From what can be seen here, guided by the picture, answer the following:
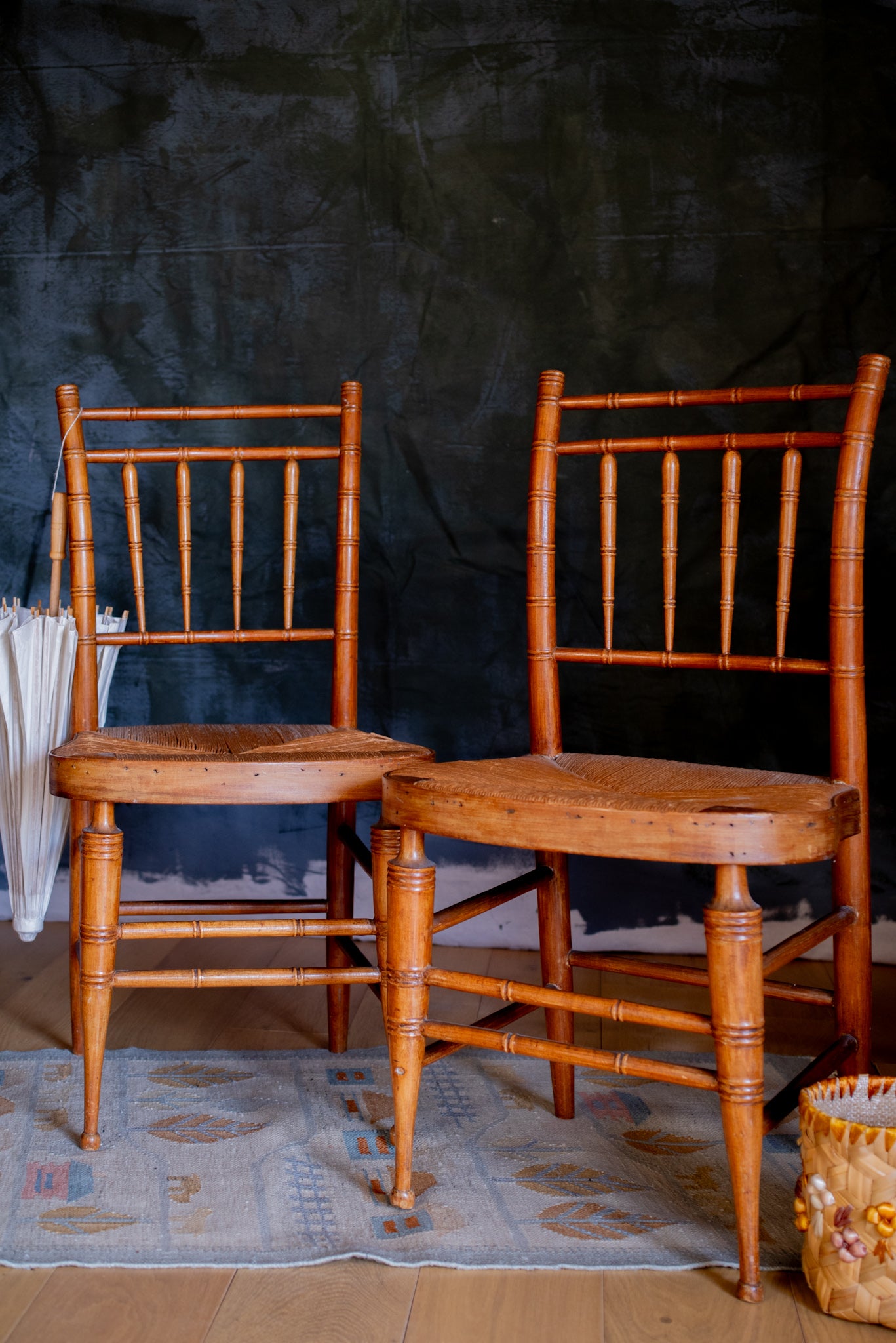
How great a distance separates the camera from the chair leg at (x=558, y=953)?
1549 millimetres

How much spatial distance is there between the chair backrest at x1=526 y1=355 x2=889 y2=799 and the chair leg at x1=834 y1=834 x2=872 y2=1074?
3.8 inches

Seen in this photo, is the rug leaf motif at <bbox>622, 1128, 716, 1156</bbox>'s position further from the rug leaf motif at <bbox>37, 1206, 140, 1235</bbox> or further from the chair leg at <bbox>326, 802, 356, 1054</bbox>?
the rug leaf motif at <bbox>37, 1206, 140, 1235</bbox>

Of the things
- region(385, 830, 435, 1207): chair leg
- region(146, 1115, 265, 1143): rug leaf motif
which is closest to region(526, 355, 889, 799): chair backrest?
region(385, 830, 435, 1207): chair leg

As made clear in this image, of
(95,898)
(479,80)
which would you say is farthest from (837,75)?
(95,898)

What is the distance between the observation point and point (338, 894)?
179 cm

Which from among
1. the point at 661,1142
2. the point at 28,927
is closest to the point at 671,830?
the point at 661,1142

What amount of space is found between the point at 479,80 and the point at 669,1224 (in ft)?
6.75

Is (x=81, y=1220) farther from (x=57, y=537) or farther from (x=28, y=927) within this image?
(x=57, y=537)

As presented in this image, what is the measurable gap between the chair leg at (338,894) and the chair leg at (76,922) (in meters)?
0.37

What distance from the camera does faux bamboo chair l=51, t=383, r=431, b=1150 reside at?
1.40 meters

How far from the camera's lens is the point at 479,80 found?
2275 millimetres

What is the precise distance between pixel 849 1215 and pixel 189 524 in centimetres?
125

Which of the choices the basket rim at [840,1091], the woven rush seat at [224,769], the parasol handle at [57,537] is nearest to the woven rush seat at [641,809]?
the woven rush seat at [224,769]

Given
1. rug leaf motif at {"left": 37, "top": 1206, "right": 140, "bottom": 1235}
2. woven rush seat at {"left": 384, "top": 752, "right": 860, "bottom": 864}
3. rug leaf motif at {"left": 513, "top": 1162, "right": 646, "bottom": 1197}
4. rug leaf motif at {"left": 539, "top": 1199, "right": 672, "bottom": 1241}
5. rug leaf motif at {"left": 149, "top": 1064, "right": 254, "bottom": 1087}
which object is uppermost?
woven rush seat at {"left": 384, "top": 752, "right": 860, "bottom": 864}
